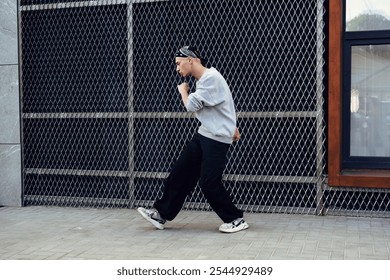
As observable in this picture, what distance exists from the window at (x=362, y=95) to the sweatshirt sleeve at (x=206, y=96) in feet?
5.81

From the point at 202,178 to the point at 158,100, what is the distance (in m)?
2.03

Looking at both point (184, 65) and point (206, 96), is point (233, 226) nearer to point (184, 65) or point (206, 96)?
point (206, 96)

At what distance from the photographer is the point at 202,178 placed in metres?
6.71

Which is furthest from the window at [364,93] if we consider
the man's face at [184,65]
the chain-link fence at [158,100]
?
the man's face at [184,65]

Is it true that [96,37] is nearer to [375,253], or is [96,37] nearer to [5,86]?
[5,86]

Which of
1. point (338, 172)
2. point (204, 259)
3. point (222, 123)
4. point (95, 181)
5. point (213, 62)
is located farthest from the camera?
point (95, 181)

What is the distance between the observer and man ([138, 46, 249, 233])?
21.4ft

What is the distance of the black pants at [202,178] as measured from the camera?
668 cm

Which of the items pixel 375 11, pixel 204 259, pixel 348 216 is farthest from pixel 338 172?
pixel 204 259

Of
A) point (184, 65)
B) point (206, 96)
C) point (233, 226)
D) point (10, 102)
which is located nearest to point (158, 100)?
point (184, 65)

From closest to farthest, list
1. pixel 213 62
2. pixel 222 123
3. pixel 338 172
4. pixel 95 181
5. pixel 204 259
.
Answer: pixel 204 259
pixel 222 123
pixel 338 172
pixel 213 62
pixel 95 181

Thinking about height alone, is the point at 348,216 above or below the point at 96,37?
below

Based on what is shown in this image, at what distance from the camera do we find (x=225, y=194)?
679 cm

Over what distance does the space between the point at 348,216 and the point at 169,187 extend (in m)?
2.36
